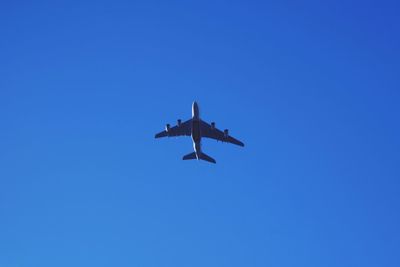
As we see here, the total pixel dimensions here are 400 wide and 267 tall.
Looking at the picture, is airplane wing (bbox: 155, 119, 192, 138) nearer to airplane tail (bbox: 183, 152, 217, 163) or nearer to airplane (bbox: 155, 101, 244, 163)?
airplane (bbox: 155, 101, 244, 163)

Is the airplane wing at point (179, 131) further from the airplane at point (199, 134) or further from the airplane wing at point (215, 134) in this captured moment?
the airplane wing at point (215, 134)

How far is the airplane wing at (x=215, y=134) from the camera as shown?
18350 cm

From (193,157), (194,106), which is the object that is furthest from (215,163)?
(194,106)

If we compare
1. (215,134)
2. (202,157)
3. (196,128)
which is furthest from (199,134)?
(202,157)

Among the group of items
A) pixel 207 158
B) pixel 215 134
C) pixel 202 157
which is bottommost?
pixel 202 157

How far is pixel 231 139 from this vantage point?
186 m

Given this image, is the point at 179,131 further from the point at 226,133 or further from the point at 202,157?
the point at 226,133

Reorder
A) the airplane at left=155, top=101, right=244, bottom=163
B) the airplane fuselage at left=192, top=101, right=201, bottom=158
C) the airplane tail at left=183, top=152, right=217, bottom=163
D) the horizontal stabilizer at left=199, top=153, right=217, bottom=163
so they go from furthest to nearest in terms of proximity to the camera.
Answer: the horizontal stabilizer at left=199, top=153, right=217, bottom=163, the airplane tail at left=183, top=152, right=217, bottom=163, the airplane at left=155, top=101, right=244, bottom=163, the airplane fuselage at left=192, top=101, right=201, bottom=158

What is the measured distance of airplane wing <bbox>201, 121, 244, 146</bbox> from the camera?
18350 cm

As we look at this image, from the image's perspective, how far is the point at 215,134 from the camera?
606 ft

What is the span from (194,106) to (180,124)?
8.45m

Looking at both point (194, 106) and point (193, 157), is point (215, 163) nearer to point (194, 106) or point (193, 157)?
point (193, 157)

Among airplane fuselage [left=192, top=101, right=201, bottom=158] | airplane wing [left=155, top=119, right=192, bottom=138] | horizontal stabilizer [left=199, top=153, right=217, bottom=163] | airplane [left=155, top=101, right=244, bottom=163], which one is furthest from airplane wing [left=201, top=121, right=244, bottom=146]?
horizontal stabilizer [left=199, top=153, right=217, bottom=163]

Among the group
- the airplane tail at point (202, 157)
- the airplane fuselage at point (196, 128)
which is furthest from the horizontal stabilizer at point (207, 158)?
the airplane fuselage at point (196, 128)
